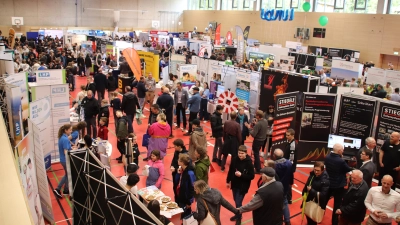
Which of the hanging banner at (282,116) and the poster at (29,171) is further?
the hanging banner at (282,116)

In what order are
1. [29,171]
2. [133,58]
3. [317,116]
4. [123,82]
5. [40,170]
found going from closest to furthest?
[29,171]
[40,170]
[317,116]
[133,58]
[123,82]

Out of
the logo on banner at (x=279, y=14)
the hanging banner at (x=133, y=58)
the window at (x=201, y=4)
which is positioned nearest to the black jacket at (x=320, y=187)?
the hanging banner at (x=133, y=58)

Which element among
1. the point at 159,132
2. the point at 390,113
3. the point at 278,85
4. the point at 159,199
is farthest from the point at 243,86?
the point at 159,199

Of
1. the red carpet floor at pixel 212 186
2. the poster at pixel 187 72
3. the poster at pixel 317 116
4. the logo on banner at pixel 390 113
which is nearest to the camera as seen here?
the red carpet floor at pixel 212 186

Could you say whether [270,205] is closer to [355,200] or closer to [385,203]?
[355,200]

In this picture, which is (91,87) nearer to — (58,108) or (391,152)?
(58,108)

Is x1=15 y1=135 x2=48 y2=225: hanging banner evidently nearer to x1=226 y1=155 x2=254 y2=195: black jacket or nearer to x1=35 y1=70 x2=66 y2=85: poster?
x1=226 y1=155 x2=254 y2=195: black jacket

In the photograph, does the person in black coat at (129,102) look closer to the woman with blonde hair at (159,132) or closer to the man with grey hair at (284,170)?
the woman with blonde hair at (159,132)

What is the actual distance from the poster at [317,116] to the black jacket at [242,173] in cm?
348

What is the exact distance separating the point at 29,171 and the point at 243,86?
8115 millimetres

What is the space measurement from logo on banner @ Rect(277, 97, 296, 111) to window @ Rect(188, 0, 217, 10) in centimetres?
3090

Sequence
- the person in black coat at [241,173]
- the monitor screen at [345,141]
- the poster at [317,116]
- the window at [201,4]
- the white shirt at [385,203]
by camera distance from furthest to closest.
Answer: the window at [201,4], the poster at [317,116], the monitor screen at [345,141], the person in black coat at [241,173], the white shirt at [385,203]

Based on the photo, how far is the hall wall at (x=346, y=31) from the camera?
22067 mm

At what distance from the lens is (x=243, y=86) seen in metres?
11.9
